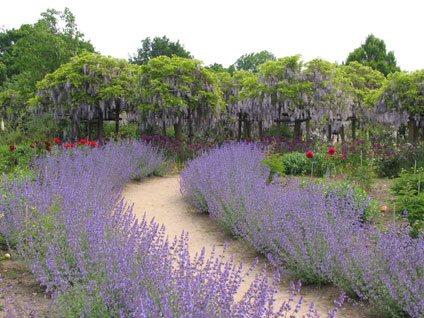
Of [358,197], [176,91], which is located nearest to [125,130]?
[176,91]

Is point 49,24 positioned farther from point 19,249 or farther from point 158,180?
point 19,249

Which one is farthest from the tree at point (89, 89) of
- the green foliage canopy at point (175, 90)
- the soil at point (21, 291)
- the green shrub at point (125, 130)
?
the soil at point (21, 291)

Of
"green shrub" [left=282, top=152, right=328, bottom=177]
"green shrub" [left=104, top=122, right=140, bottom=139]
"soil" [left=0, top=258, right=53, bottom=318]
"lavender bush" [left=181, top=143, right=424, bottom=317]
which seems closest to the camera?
"soil" [left=0, top=258, right=53, bottom=318]

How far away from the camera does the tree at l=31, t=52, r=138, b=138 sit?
14.4m

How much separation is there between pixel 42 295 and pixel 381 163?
9358mm

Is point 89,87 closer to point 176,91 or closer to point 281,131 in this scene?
point 176,91

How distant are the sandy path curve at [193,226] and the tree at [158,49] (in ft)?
96.6

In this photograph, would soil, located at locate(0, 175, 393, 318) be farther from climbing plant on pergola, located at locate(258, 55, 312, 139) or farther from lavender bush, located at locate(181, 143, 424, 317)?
climbing plant on pergola, located at locate(258, 55, 312, 139)

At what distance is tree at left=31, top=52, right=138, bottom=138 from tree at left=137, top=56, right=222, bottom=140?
88cm

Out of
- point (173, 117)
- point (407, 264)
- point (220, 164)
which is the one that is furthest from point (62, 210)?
point (173, 117)

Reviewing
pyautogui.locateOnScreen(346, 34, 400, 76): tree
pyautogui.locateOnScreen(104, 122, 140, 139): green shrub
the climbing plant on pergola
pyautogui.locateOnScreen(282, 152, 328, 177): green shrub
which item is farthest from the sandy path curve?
pyautogui.locateOnScreen(346, 34, 400, 76): tree

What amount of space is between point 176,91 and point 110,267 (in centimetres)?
1174

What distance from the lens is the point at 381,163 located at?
35.9 ft

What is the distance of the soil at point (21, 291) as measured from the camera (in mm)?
3006
